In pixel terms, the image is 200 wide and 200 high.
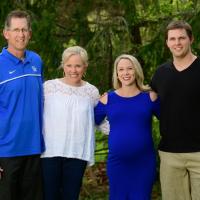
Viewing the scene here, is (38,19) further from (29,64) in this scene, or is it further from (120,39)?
(29,64)

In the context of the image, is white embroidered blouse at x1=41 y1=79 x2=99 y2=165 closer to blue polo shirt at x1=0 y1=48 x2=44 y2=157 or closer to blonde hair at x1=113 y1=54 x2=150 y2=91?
blue polo shirt at x1=0 y1=48 x2=44 y2=157

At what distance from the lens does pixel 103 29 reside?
271 inches

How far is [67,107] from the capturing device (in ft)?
15.5

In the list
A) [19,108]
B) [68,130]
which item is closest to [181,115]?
[68,130]

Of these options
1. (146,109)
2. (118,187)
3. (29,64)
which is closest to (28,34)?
(29,64)

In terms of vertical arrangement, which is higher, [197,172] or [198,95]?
[198,95]

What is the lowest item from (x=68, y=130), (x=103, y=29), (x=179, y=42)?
(x=68, y=130)

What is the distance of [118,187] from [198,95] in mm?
Answer: 1133

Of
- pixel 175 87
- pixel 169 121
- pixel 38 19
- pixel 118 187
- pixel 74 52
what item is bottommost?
pixel 118 187

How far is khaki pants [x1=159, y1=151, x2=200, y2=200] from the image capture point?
15.3 feet

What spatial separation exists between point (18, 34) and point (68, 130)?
937mm

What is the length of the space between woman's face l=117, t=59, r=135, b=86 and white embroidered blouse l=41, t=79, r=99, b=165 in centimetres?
40

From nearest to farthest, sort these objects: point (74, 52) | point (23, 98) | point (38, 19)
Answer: point (23, 98) < point (74, 52) < point (38, 19)

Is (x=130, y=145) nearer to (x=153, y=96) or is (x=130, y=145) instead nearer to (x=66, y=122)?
(x=153, y=96)
